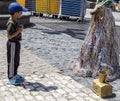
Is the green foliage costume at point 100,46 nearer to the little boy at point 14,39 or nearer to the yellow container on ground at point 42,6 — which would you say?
the little boy at point 14,39

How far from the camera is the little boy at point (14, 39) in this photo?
21.0 ft

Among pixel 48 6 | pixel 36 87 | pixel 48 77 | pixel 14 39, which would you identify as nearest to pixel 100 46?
pixel 48 77

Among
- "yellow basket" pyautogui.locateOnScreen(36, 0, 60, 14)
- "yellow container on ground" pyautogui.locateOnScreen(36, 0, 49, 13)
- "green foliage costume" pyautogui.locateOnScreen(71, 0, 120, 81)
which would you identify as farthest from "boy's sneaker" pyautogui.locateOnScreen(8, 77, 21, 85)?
"yellow container on ground" pyautogui.locateOnScreen(36, 0, 49, 13)

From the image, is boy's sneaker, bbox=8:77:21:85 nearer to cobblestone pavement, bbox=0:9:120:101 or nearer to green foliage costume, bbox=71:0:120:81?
cobblestone pavement, bbox=0:9:120:101

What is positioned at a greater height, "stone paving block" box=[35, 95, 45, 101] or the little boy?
the little boy

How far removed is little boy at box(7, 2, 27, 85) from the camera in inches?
252

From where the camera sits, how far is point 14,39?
21.3ft

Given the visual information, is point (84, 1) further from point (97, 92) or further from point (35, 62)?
point (97, 92)

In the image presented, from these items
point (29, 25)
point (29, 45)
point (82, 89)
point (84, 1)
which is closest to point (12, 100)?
point (82, 89)

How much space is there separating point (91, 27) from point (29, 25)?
26.9 ft

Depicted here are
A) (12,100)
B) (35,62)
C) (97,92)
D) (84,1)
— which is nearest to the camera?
(12,100)

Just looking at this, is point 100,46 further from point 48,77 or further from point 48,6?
point 48,6

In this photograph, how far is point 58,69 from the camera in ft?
25.8

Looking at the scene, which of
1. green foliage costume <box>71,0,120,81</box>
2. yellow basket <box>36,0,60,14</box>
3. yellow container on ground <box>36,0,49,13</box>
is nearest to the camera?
green foliage costume <box>71,0,120,81</box>
